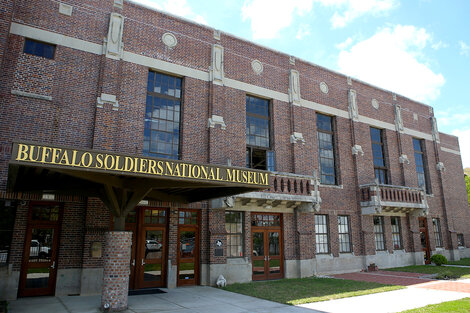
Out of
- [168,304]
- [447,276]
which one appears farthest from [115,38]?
[447,276]

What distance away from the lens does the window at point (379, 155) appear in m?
21.9

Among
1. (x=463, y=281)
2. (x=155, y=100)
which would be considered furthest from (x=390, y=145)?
(x=155, y=100)

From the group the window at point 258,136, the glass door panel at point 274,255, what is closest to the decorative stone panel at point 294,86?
the window at point 258,136

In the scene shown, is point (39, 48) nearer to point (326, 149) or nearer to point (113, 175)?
point (113, 175)

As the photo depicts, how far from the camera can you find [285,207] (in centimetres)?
1695

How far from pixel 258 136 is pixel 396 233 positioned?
1144cm

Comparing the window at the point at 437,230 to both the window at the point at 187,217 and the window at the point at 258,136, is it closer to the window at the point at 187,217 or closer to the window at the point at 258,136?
the window at the point at 258,136

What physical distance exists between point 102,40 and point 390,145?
1853cm

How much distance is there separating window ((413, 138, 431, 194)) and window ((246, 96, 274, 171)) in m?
13.3

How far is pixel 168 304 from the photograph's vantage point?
10586 mm

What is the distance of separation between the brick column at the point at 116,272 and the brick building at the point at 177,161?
39 mm

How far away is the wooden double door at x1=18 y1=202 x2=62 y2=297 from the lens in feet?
37.8

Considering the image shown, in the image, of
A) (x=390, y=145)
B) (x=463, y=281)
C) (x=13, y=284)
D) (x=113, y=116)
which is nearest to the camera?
(x=13, y=284)

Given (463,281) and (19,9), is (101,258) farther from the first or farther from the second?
(463,281)
